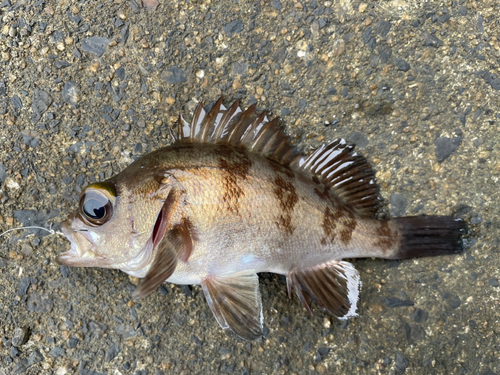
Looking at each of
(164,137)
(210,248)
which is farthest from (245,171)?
(164,137)

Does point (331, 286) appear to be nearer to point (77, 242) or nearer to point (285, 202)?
point (285, 202)

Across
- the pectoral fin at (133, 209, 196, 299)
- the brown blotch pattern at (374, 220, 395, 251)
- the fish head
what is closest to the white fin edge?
the brown blotch pattern at (374, 220, 395, 251)

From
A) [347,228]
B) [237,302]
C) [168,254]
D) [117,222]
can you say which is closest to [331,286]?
[347,228]

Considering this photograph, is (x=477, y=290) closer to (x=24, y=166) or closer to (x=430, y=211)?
(x=430, y=211)

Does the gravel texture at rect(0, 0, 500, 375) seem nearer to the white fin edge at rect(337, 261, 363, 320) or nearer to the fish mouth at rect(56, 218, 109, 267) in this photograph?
the white fin edge at rect(337, 261, 363, 320)

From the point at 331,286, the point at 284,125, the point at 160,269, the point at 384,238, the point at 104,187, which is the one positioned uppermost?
the point at 284,125

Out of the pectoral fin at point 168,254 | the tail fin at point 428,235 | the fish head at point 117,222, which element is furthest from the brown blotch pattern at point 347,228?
the fish head at point 117,222

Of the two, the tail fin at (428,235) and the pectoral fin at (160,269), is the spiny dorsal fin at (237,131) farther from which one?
the tail fin at (428,235)
